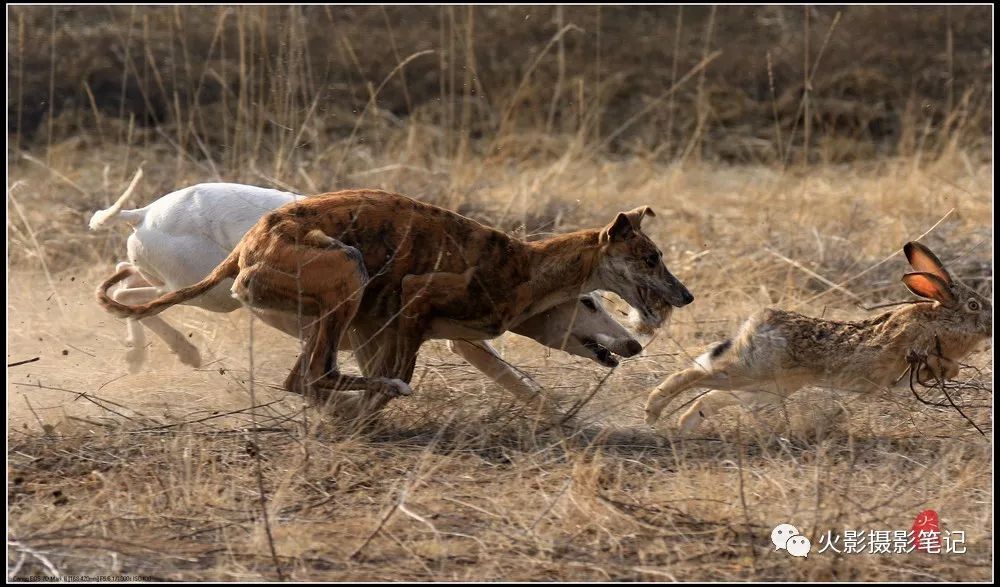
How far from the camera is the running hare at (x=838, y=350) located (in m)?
5.43

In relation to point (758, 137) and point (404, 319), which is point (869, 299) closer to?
point (404, 319)

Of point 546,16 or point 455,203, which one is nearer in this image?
point 455,203

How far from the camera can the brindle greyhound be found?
205 inches

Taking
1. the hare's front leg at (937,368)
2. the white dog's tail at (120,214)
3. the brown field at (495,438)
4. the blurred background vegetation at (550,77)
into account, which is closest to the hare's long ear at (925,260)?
the hare's front leg at (937,368)

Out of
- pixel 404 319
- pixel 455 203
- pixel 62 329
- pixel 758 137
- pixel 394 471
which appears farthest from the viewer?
pixel 758 137

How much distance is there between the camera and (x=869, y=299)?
784 centimetres

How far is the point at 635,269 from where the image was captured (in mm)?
5617

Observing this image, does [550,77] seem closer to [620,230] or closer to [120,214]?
[120,214]

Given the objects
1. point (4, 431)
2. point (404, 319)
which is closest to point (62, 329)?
point (4, 431)

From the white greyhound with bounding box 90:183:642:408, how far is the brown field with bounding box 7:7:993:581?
19cm

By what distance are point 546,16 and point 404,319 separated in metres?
10.4

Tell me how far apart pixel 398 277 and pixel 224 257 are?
922 millimetres

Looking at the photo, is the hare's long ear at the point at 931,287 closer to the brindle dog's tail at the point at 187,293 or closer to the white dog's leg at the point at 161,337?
the brindle dog's tail at the point at 187,293

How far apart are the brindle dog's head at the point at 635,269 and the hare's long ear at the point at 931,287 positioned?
35.9 inches
